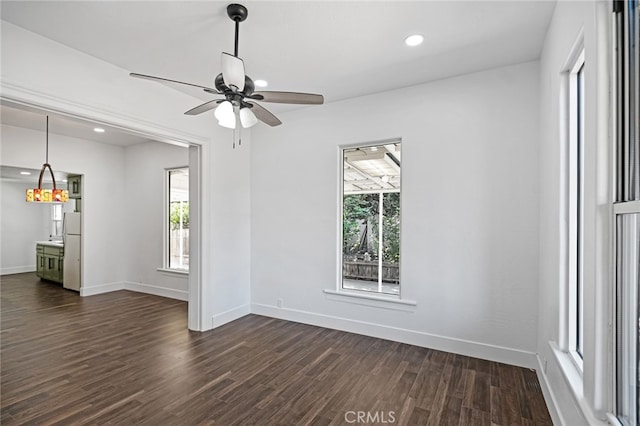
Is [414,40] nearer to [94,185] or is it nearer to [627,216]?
[627,216]

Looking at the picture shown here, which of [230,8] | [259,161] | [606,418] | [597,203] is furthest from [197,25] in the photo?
[606,418]

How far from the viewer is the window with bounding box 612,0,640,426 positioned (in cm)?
117

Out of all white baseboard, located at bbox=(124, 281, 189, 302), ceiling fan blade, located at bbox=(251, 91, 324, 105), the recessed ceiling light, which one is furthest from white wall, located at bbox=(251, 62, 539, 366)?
white baseboard, located at bbox=(124, 281, 189, 302)

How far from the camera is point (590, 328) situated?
142cm

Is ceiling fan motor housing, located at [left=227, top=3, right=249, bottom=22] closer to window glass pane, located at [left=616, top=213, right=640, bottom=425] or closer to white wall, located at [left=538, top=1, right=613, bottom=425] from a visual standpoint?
white wall, located at [left=538, top=1, right=613, bottom=425]

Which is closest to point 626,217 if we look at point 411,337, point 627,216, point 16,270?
point 627,216

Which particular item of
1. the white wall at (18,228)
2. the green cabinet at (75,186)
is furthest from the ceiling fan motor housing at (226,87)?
the white wall at (18,228)

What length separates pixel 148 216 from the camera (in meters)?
6.11

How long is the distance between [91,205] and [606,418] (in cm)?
748

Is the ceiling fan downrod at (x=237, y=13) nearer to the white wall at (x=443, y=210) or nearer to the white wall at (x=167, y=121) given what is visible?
the white wall at (x=167, y=121)

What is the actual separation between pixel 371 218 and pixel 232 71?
8.47ft

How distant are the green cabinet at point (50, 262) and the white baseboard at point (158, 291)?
1535mm

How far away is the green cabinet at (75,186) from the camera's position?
19.6 ft

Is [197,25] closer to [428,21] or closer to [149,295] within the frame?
[428,21]
